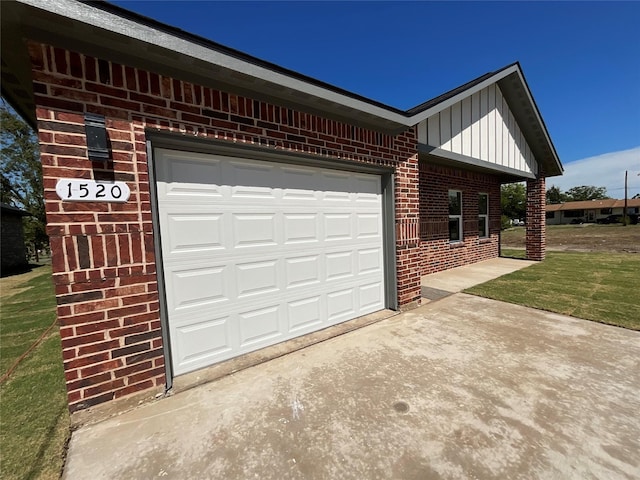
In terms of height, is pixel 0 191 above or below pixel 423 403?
above

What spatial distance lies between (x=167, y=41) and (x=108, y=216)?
5.16ft

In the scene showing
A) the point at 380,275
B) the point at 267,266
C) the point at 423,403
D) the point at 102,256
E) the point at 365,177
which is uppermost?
the point at 365,177

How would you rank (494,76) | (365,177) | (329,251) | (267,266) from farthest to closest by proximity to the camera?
(494,76) < (365,177) < (329,251) < (267,266)

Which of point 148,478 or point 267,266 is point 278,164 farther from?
point 148,478

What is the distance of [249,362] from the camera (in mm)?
3180

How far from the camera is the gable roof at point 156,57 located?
2.07 meters

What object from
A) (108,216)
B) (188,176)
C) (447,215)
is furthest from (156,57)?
(447,215)

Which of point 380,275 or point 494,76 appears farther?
point 494,76

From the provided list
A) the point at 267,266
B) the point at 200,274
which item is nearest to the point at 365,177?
the point at 267,266

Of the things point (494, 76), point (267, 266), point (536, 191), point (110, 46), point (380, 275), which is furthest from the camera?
point (536, 191)

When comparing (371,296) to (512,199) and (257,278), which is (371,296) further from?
(512,199)

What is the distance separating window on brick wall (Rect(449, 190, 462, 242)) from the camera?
857 cm

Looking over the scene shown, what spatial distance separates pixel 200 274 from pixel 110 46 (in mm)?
2128

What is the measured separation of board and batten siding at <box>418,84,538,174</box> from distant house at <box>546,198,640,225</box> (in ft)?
190
